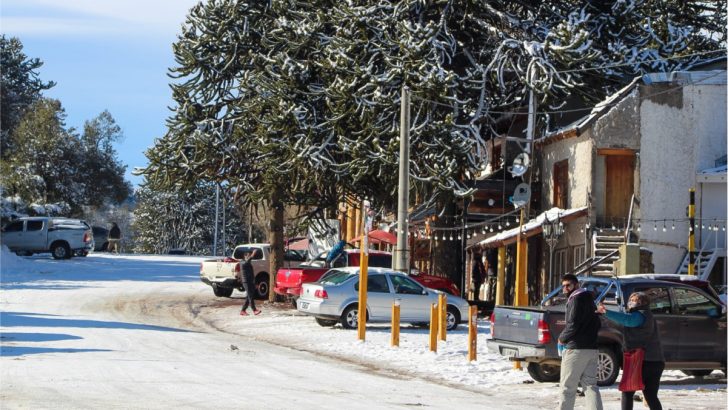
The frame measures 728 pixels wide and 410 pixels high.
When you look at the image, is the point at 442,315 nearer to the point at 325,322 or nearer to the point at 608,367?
the point at 325,322

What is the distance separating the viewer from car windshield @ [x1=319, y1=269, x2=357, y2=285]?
27659mm

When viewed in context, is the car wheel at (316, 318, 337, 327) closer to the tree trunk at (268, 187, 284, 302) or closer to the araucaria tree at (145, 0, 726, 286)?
the araucaria tree at (145, 0, 726, 286)

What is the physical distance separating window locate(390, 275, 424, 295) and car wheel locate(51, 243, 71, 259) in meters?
30.8

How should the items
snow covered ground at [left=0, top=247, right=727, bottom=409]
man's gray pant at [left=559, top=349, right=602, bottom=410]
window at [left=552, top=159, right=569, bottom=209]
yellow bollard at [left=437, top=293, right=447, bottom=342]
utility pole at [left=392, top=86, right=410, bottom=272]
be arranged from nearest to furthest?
man's gray pant at [left=559, top=349, right=602, bottom=410]
snow covered ground at [left=0, top=247, right=727, bottom=409]
yellow bollard at [left=437, top=293, right=447, bottom=342]
utility pole at [left=392, top=86, right=410, bottom=272]
window at [left=552, top=159, right=569, bottom=209]

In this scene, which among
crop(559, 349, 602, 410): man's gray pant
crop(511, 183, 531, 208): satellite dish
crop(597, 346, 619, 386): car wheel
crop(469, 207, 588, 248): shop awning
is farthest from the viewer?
crop(469, 207, 588, 248): shop awning

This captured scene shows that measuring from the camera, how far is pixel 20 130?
69.2 m

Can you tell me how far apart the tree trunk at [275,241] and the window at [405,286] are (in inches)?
410

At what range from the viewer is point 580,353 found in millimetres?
12742

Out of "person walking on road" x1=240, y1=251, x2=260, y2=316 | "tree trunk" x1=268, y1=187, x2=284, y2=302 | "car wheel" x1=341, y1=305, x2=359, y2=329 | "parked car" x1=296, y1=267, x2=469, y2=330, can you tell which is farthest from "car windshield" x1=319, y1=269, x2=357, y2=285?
"tree trunk" x1=268, y1=187, x2=284, y2=302

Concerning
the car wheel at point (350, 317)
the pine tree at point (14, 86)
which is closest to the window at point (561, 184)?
the car wheel at point (350, 317)

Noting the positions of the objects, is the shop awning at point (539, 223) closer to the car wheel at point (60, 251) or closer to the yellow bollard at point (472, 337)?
the yellow bollard at point (472, 337)

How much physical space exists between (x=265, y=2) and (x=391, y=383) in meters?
24.3

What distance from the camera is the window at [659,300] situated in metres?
18.4

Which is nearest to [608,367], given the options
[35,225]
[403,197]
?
[403,197]
